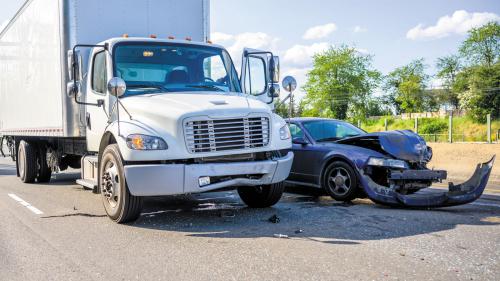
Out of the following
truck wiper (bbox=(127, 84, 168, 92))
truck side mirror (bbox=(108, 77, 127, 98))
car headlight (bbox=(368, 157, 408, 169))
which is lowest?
car headlight (bbox=(368, 157, 408, 169))

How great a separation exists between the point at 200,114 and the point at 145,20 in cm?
345

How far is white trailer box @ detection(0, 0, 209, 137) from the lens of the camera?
8.33 m

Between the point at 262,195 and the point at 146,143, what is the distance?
2204 mm

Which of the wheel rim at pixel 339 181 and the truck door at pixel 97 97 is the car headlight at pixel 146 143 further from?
the wheel rim at pixel 339 181

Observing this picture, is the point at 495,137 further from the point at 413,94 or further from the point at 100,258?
the point at 413,94

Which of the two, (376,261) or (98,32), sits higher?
(98,32)

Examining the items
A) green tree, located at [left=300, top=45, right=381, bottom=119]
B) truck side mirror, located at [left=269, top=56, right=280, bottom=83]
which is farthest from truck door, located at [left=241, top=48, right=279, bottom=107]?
green tree, located at [left=300, top=45, right=381, bottom=119]

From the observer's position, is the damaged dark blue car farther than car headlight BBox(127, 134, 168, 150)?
Yes

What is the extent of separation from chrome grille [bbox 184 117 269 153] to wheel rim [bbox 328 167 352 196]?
1.98m

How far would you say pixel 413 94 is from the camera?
8131 centimetres

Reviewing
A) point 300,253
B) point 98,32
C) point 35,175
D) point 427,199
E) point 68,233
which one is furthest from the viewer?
point 35,175

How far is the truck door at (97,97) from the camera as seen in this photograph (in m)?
7.33

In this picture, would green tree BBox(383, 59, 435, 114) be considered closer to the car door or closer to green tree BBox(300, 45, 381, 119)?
green tree BBox(300, 45, 381, 119)

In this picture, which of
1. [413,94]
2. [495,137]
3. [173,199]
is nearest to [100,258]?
[173,199]
